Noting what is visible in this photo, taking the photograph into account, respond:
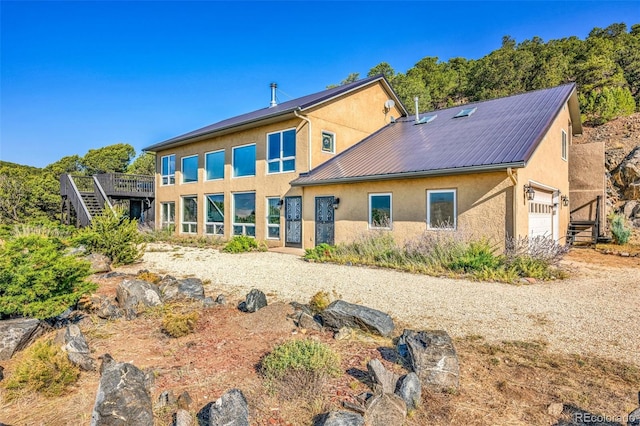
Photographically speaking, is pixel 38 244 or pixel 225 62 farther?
pixel 225 62

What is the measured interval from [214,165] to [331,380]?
1642 centimetres

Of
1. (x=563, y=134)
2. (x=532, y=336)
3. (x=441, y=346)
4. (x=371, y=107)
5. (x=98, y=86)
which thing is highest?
(x=98, y=86)

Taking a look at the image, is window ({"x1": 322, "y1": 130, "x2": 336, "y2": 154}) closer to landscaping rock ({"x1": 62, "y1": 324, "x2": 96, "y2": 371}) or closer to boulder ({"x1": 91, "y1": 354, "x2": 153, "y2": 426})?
landscaping rock ({"x1": 62, "y1": 324, "x2": 96, "y2": 371})

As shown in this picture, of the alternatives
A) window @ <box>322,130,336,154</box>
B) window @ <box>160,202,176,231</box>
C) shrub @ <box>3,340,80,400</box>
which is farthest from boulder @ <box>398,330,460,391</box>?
window @ <box>160,202,176,231</box>

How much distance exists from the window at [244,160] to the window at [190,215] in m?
3.69

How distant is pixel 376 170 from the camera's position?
467 inches

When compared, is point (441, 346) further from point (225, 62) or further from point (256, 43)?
point (225, 62)

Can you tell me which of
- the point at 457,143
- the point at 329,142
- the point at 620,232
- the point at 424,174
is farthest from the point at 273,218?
the point at 620,232

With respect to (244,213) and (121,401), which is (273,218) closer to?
(244,213)

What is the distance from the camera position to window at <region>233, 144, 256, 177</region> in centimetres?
1627

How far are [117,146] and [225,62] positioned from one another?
2698cm

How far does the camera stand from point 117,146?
40750 millimetres

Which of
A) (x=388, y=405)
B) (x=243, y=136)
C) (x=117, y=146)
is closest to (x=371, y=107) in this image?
(x=243, y=136)

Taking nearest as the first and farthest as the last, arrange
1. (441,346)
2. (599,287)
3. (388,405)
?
1. (388,405)
2. (441,346)
3. (599,287)
